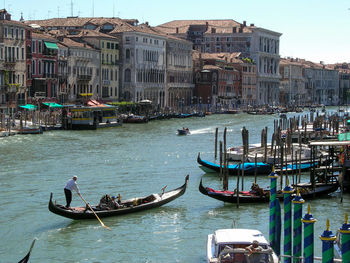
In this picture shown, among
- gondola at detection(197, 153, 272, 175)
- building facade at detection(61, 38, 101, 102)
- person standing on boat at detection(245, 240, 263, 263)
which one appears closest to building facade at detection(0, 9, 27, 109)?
building facade at detection(61, 38, 101, 102)

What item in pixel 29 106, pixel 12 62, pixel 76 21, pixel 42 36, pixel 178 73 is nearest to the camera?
pixel 12 62

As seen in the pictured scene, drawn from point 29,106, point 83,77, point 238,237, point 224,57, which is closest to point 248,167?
point 238,237

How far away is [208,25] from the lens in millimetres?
65750

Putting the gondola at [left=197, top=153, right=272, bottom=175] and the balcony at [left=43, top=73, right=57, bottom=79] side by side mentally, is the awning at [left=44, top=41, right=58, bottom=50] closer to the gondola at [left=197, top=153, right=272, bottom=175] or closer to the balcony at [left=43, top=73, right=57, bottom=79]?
the balcony at [left=43, top=73, right=57, bottom=79]

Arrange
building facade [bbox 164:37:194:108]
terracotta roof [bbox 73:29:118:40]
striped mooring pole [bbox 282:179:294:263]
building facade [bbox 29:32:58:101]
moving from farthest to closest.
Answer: building facade [bbox 164:37:194:108]
terracotta roof [bbox 73:29:118:40]
building facade [bbox 29:32:58:101]
striped mooring pole [bbox 282:179:294:263]

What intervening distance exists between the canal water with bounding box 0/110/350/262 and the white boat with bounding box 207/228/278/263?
1.37 metres

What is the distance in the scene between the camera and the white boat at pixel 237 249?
28.0 feet

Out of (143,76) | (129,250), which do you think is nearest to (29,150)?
(129,250)

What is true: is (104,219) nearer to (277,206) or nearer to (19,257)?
(19,257)

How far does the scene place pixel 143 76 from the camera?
158ft

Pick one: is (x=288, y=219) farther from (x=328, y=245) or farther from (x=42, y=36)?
(x=42, y=36)

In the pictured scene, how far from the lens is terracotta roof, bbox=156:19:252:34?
211 ft

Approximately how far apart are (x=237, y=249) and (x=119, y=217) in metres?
4.23

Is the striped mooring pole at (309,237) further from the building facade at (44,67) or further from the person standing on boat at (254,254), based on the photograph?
the building facade at (44,67)
